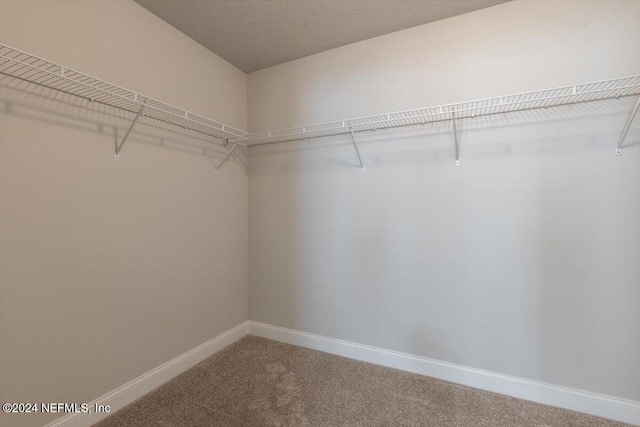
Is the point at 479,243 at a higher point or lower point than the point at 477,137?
lower

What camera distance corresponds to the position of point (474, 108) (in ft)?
5.53

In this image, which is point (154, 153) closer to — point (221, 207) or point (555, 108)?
point (221, 207)

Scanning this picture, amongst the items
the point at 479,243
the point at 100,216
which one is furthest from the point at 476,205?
the point at 100,216

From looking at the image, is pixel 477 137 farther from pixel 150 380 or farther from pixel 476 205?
pixel 150 380

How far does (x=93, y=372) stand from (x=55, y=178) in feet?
3.36

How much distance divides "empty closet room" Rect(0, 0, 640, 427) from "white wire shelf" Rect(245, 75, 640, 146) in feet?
0.05

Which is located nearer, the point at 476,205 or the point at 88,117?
the point at 88,117

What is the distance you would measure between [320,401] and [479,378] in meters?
1.02

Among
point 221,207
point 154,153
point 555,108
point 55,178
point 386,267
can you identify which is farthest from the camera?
point 221,207

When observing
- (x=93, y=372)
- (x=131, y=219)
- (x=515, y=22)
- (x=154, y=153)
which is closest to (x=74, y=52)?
(x=154, y=153)

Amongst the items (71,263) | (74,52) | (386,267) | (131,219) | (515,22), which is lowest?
(386,267)

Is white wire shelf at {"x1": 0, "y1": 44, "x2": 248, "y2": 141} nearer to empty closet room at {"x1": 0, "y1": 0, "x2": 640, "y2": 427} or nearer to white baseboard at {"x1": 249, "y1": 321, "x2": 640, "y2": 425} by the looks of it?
empty closet room at {"x1": 0, "y1": 0, "x2": 640, "y2": 427}

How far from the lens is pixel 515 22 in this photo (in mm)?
1714

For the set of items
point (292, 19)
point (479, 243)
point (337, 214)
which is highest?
point (292, 19)
